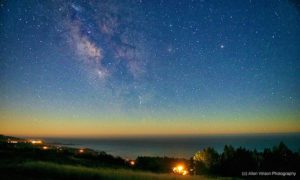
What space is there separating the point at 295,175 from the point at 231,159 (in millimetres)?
10138

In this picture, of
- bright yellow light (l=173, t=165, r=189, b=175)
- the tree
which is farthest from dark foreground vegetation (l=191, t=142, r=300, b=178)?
bright yellow light (l=173, t=165, r=189, b=175)

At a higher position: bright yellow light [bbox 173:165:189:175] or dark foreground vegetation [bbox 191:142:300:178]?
dark foreground vegetation [bbox 191:142:300:178]

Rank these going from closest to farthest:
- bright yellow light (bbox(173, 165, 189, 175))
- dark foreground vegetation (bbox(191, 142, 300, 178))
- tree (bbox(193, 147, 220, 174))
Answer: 1. dark foreground vegetation (bbox(191, 142, 300, 178))
2. bright yellow light (bbox(173, 165, 189, 175))
3. tree (bbox(193, 147, 220, 174))

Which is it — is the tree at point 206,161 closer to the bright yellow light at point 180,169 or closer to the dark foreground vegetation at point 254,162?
the dark foreground vegetation at point 254,162

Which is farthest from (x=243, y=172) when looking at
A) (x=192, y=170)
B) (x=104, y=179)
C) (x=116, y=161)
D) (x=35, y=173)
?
(x=35, y=173)

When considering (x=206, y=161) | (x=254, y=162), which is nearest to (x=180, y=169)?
(x=206, y=161)

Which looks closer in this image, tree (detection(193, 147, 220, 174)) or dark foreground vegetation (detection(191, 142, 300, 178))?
dark foreground vegetation (detection(191, 142, 300, 178))

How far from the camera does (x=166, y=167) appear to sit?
51.7 m

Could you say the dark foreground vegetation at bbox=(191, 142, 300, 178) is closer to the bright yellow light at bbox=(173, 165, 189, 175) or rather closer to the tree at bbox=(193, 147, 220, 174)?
the tree at bbox=(193, 147, 220, 174)

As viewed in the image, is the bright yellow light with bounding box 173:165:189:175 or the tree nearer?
the bright yellow light with bounding box 173:165:189:175

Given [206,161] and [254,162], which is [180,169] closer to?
[206,161]

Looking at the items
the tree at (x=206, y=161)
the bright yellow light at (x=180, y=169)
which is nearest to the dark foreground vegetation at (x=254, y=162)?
the tree at (x=206, y=161)

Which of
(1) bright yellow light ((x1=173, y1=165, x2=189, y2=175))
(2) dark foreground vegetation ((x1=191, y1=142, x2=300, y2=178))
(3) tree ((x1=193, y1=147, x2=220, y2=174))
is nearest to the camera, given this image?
(2) dark foreground vegetation ((x1=191, y1=142, x2=300, y2=178))

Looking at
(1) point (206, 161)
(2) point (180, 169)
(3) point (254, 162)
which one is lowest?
(2) point (180, 169)
